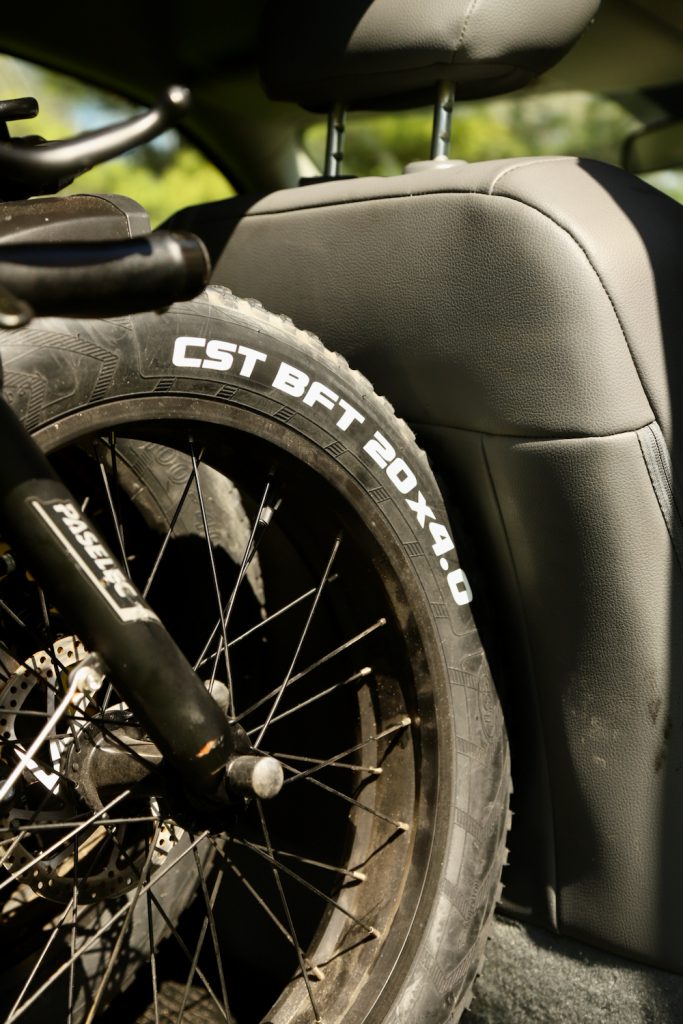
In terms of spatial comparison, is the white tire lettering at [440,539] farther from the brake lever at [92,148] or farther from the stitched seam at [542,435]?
the brake lever at [92,148]

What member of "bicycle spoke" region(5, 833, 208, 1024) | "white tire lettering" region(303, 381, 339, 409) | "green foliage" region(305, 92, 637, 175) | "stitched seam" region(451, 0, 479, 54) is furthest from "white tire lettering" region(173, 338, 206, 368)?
"green foliage" region(305, 92, 637, 175)

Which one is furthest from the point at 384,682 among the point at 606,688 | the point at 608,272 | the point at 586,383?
the point at 608,272

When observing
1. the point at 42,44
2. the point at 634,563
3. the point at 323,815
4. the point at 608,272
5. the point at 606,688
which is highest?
the point at 42,44

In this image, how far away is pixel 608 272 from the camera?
124cm

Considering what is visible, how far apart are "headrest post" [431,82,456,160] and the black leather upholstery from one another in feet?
0.61

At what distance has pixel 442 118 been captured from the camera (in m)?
1.56

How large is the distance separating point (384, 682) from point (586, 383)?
0.44m

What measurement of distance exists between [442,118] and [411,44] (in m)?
0.12

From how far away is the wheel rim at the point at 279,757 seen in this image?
4.26 feet

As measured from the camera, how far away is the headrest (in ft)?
4.82

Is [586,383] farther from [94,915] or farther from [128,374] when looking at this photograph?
[94,915]

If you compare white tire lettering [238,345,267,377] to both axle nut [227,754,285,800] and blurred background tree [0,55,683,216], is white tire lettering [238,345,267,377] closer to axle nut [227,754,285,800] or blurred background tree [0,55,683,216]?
axle nut [227,754,285,800]

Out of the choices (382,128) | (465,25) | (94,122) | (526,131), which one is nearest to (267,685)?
(465,25)

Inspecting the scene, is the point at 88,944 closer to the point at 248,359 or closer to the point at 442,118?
the point at 248,359
